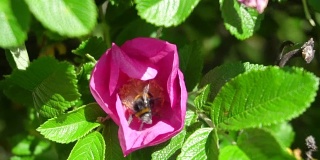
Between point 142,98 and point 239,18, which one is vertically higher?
point 239,18

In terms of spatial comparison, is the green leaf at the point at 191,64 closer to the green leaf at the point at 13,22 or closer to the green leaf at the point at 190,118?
the green leaf at the point at 190,118

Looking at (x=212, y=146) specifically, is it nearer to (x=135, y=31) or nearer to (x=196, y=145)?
(x=196, y=145)

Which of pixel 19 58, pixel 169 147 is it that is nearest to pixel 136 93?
pixel 169 147

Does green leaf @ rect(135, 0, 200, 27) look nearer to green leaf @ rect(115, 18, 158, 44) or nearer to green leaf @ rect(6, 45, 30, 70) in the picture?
green leaf @ rect(6, 45, 30, 70)

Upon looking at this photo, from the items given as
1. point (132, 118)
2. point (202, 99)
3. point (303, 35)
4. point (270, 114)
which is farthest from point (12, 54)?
point (303, 35)

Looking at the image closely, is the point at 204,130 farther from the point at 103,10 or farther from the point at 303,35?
the point at 303,35

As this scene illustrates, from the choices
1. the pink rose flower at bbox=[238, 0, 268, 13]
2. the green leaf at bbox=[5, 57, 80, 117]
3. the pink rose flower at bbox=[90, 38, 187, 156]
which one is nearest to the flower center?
the pink rose flower at bbox=[90, 38, 187, 156]

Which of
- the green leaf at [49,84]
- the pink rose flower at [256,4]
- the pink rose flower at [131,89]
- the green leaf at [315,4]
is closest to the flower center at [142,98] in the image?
the pink rose flower at [131,89]
